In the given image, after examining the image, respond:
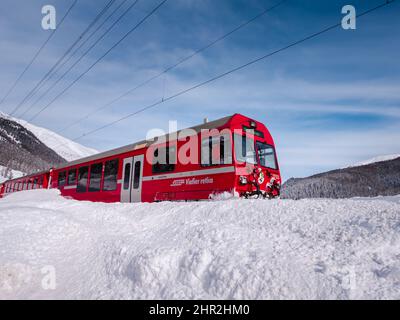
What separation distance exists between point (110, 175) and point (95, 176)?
1701 millimetres

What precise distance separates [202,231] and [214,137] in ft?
16.6

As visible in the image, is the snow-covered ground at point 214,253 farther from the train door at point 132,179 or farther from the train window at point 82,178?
the train window at point 82,178

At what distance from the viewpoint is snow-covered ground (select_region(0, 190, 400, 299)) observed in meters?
3.08

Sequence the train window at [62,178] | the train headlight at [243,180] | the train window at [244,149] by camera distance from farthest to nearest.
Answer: the train window at [62,178]
the train window at [244,149]
the train headlight at [243,180]

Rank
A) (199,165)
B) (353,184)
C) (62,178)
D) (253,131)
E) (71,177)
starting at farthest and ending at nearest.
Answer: (353,184)
(62,178)
(71,177)
(253,131)
(199,165)

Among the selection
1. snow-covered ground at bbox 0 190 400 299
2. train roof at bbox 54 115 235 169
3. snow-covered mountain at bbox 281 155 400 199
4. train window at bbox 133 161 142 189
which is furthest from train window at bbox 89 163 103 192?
snow-covered mountain at bbox 281 155 400 199

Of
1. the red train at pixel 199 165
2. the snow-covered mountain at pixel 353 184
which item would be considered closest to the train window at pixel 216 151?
the red train at pixel 199 165

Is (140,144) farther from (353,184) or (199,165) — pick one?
(353,184)

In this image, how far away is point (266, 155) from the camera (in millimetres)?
10211

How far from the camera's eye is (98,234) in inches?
239

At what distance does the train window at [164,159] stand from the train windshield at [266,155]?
3.30 m

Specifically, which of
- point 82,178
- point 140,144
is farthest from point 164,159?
point 82,178

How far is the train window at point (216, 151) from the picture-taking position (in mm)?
8822

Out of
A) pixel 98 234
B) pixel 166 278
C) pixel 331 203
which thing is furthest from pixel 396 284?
pixel 98 234
